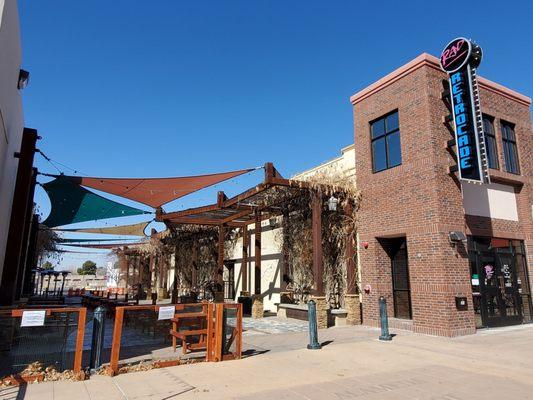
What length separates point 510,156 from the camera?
1316cm

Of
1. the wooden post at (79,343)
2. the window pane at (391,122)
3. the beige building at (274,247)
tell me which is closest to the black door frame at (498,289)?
the window pane at (391,122)

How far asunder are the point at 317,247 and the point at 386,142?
3862mm

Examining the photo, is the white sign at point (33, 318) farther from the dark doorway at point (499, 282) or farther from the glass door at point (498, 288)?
the glass door at point (498, 288)

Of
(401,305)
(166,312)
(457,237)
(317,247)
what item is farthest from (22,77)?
(401,305)

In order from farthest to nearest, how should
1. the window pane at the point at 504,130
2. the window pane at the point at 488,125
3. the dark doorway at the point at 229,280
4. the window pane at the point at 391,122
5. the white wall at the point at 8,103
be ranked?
the dark doorway at the point at 229,280, the window pane at the point at 504,130, the window pane at the point at 488,125, the window pane at the point at 391,122, the white wall at the point at 8,103

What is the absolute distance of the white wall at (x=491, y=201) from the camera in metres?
11.6

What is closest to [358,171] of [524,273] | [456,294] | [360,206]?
[360,206]

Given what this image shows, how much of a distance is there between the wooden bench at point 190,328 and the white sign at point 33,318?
7.20 feet

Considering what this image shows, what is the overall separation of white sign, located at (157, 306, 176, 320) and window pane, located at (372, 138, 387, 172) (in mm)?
7987

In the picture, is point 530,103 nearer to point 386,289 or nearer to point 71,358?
point 386,289

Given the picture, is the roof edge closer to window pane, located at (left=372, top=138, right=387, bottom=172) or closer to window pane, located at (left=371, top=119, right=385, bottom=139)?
window pane, located at (left=371, top=119, right=385, bottom=139)

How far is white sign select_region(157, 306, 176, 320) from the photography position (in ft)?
23.0

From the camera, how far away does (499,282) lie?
11.7 meters

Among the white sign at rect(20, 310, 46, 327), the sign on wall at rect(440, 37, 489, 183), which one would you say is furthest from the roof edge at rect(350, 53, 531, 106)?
the white sign at rect(20, 310, 46, 327)
